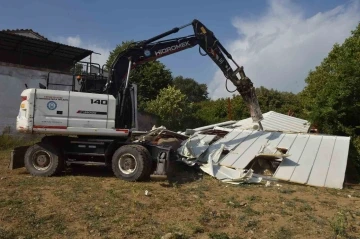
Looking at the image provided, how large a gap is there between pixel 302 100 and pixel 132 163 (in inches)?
633

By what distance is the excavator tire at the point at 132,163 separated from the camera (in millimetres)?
9383

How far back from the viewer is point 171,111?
989 inches

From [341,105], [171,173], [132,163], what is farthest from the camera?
[341,105]

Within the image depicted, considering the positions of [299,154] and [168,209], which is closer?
[168,209]

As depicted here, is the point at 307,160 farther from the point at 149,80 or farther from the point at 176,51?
the point at 149,80

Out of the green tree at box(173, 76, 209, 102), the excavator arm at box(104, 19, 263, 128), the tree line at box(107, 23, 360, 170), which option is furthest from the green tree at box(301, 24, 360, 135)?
the green tree at box(173, 76, 209, 102)

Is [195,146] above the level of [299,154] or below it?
above

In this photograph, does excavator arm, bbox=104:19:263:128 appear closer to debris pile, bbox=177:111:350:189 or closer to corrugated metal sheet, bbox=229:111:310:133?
debris pile, bbox=177:111:350:189

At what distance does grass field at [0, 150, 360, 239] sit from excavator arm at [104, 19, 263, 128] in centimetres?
272

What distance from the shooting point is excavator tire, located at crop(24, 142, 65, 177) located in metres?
9.91

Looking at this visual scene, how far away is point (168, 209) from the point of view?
6973 mm

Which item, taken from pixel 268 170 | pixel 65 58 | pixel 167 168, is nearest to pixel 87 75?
pixel 167 168

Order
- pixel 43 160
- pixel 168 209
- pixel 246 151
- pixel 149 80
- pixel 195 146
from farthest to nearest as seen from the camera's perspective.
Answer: pixel 149 80 → pixel 195 146 → pixel 246 151 → pixel 43 160 → pixel 168 209

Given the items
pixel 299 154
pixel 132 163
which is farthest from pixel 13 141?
pixel 299 154
